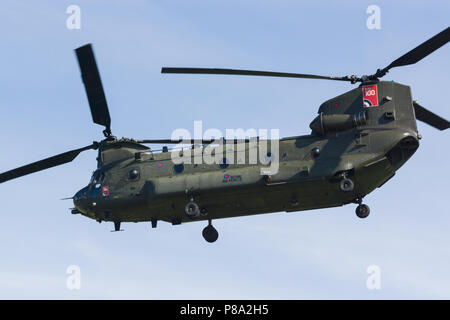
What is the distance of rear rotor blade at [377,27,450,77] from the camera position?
31172 mm

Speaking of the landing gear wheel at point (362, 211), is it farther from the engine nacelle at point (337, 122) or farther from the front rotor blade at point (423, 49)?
the front rotor blade at point (423, 49)

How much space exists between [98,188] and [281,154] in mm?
8975

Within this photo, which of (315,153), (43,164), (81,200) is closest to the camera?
(315,153)

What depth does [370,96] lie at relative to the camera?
33906 millimetres

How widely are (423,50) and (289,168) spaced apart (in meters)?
7.29

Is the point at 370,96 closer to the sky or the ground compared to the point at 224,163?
closer to the sky

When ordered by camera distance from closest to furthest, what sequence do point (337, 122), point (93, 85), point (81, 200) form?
1. point (337, 122)
2. point (93, 85)
3. point (81, 200)

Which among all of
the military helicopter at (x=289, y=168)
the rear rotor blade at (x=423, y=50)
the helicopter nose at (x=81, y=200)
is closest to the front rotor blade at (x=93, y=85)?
the military helicopter at (x=289, y=168)

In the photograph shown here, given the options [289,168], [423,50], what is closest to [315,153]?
[289,168]

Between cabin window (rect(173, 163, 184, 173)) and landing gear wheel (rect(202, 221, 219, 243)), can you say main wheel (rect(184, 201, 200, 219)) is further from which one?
landing gear wheel (rect(202, 221, 219, 243))

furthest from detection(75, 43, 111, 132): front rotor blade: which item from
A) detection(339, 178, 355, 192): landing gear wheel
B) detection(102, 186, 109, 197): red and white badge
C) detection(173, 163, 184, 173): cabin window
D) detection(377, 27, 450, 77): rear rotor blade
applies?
detection(377, 27, 450, 77): rear rotor blade

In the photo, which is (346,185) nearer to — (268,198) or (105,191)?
(268,198)
